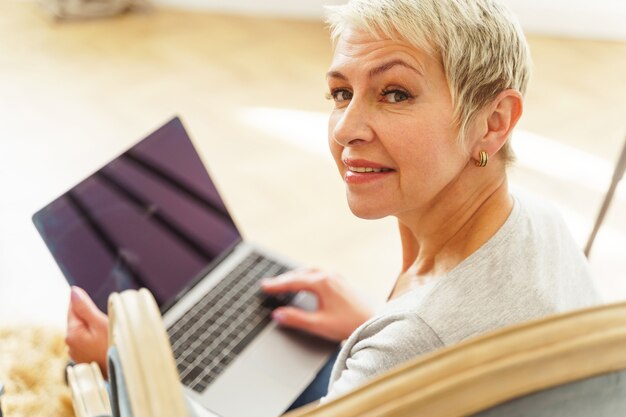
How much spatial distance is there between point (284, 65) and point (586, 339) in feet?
7.88

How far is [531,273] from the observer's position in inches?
35.3

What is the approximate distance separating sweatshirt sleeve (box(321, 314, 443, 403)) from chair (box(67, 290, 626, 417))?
0.31 meters

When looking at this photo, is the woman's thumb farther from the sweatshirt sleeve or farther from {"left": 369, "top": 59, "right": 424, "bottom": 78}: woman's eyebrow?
{"left": 369, "top": 59, "right": 424, "bottom": 78}: woman's eyebrow

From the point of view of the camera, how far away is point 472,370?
0.50m

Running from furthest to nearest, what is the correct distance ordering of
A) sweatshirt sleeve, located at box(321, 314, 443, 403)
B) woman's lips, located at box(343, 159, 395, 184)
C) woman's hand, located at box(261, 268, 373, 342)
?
1. woman's hand, located at box(261, 268, 373, 342)
2. woman's lips, located at box(343, 159, 395, 184)
3. sweatshirt sleeve, located at box(321, 314, 443, 403)

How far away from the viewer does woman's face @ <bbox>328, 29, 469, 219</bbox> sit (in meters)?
0.90

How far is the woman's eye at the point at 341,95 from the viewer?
3.27 feet

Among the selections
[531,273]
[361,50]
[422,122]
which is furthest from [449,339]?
[361,50]

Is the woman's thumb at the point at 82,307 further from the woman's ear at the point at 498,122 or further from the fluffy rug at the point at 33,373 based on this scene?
the woman's ear at the point at 498,122

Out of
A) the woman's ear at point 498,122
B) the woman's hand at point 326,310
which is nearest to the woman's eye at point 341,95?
the woman's ear at point 498,122

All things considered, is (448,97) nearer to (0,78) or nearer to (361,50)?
(361,50)

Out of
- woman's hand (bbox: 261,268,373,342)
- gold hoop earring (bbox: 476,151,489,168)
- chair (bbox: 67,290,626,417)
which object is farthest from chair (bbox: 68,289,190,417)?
woman's hand (bbox: 261,268,373,342)

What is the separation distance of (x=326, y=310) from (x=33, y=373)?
23.5 inches

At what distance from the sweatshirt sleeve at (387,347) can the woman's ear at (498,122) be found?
10.3 inches
